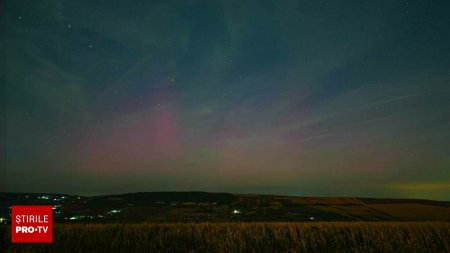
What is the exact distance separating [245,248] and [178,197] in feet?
275

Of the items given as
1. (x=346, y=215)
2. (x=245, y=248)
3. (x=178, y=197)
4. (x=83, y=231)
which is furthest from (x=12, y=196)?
(x=245, y=248)

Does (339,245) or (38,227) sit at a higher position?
(38,227)

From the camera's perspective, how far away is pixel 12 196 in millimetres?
103438

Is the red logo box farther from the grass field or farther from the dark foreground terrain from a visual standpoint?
the dark foreground terrain

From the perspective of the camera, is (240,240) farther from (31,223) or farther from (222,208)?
(222,208)

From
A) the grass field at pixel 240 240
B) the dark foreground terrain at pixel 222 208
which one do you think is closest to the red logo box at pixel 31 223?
the grass field at pixel 240 240

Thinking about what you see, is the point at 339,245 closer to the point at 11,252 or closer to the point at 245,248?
the point at 245,248

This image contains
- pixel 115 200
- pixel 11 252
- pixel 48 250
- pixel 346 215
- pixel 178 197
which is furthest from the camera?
pixel 178 197

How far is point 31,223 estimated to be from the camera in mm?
16688

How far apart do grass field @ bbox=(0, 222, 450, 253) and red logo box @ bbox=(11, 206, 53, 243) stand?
41 centimetres

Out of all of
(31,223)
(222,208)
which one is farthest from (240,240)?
(222,208)

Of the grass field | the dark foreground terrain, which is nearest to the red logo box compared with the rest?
the grass field

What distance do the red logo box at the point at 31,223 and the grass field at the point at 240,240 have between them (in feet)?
1.34

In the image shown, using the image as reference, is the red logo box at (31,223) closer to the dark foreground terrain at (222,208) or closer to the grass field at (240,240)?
the grass field at (240,240)
